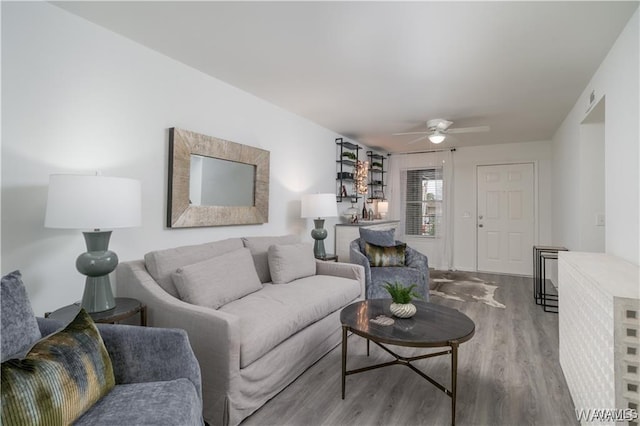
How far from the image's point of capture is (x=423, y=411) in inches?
74.7

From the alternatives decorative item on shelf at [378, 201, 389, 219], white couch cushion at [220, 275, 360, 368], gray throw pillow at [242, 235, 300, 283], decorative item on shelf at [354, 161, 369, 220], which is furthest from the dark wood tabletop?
decorative item on shelf at [378, 201, 389, 219]

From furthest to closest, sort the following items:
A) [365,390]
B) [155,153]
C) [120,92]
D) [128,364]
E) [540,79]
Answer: [540,79], [155,153], [120,92], [365,390], [128,364]

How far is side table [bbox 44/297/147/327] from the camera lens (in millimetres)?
1736

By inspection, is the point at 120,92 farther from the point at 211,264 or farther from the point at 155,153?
the point at 211,264

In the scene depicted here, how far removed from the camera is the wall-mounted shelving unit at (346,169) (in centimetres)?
502

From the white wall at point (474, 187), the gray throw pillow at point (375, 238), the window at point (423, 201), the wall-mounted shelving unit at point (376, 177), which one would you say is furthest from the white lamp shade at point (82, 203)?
the white wall at point (474, 187)

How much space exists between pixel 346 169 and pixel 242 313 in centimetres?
356

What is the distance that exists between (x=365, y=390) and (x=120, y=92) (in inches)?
102

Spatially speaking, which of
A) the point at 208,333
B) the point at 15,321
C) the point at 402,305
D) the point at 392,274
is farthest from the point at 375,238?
the point at 15,321

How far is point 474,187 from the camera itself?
19.8 feet

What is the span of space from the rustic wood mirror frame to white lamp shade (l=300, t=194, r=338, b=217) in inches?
20.2

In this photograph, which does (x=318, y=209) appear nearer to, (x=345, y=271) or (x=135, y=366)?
(x=345, y=271)

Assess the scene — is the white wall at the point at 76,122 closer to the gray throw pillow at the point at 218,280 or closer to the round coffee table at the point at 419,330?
the gray throw pillow at the point at 218,280

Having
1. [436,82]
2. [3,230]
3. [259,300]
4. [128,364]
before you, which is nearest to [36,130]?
[3,230]
